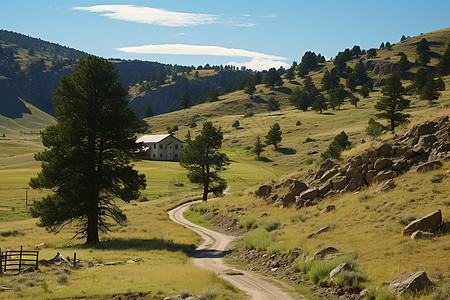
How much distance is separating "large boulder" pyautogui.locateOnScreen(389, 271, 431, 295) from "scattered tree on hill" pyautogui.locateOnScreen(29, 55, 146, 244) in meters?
24.1

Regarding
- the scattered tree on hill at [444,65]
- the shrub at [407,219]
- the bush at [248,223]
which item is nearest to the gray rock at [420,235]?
the shrub at [407,219]

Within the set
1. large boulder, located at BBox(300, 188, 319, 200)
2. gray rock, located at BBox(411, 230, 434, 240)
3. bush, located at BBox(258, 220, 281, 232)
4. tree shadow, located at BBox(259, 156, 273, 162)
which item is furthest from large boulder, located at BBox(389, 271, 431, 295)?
tree shadow, located at BBox(259, 156, 273, 162)

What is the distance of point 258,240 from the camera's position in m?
30.7

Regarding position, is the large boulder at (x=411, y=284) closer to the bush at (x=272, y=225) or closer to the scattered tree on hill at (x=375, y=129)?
the bush at (x=272, y=225)

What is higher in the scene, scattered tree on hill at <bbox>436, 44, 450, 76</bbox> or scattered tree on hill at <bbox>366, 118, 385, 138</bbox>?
scattered tree on hill at <bbox>436, 44, 450, 76</bbox>

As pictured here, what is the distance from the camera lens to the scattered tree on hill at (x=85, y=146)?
33.1 metres

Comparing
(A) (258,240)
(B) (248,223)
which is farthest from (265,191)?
(A) (258,240)

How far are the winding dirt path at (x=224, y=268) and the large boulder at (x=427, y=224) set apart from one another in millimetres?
7241

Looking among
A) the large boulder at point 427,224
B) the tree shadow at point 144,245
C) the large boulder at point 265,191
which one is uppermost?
the large boulder at point 427,224

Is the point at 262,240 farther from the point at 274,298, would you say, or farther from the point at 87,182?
the point at 87,182

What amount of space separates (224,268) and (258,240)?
16.4ft

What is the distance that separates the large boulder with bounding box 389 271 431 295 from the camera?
15227mm

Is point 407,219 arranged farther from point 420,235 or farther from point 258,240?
point 258,240

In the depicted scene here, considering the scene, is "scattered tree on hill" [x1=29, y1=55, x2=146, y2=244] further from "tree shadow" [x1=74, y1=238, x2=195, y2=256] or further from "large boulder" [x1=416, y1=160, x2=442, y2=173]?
"large boulder" [x1=416, y1=160, x2=442, y2=173]
